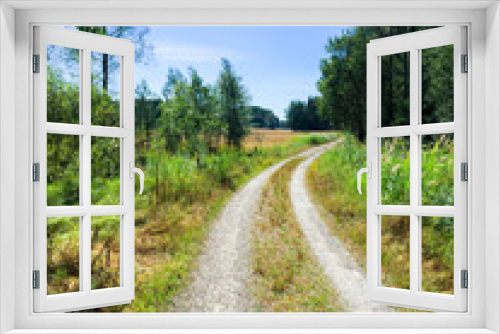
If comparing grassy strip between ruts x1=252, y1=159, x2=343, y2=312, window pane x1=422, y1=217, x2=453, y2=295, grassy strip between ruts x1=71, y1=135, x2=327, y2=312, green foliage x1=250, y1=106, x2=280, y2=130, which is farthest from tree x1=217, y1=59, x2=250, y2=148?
window pane x1=422, y1=217, x2=453, y2=295

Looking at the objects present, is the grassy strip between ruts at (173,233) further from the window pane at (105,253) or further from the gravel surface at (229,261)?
the window pane at (105,253)

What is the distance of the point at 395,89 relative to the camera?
4.28m

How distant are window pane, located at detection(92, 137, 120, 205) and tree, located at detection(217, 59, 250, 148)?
55.7 inches

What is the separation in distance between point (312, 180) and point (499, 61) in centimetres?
318

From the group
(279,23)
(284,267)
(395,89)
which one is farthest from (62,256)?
(395,89)

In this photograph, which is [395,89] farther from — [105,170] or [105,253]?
[105,253]

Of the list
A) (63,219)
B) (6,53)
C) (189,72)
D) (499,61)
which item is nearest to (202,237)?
(63,219)

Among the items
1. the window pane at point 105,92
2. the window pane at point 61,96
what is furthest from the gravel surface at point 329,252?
the window pane at point 61,96

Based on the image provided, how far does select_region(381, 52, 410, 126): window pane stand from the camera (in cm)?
420

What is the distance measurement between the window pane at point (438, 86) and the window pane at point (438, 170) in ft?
0.74

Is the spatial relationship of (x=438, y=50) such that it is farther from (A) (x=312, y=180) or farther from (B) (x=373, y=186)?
(B) (x=373, y=186)

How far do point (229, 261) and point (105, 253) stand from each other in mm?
1335

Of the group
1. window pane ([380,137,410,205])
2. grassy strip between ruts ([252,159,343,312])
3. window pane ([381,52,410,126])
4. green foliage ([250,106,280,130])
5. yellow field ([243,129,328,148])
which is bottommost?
grassy strip between ruts ([252,159,343,312])

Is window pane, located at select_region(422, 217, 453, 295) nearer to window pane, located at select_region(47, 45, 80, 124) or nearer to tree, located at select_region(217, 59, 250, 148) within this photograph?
tree, located at select_region(217, 59, 250, 148)
